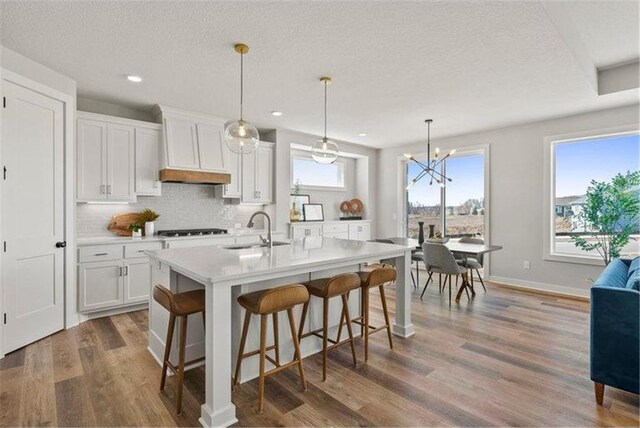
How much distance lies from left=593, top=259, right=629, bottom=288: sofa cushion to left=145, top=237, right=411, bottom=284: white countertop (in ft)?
4.77

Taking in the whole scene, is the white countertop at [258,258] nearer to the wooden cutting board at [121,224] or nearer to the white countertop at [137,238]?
the white countertop at [137,238]

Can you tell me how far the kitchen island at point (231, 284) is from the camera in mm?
1943

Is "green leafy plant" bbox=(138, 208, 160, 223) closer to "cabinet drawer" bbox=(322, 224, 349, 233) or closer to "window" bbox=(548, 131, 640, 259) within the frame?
"cabinet drawer" bbox=(322, 224, 349, 233)

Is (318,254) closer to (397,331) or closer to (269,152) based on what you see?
(397,331)

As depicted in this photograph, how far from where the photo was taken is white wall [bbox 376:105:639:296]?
4.80 m

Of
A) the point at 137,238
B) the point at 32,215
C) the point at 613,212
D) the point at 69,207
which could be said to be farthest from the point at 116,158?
the point at 613,212

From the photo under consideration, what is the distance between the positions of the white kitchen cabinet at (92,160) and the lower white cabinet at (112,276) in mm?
713

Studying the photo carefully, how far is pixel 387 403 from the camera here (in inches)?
85.1

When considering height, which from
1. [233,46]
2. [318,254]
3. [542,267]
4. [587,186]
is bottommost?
[542,267]

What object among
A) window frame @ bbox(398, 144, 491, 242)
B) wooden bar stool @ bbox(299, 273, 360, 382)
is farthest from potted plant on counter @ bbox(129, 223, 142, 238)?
window frame @ bbox(398, 144, 491, 242)

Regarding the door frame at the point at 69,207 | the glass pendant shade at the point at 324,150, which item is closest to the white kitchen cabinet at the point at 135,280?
the door frame at the point at 69,207

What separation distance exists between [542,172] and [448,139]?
169 centimetres

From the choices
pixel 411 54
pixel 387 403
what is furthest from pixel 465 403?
pixel 411 54

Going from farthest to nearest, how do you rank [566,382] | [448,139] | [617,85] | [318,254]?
[448,139]
[617,85]
[318,254]
[566,382]
